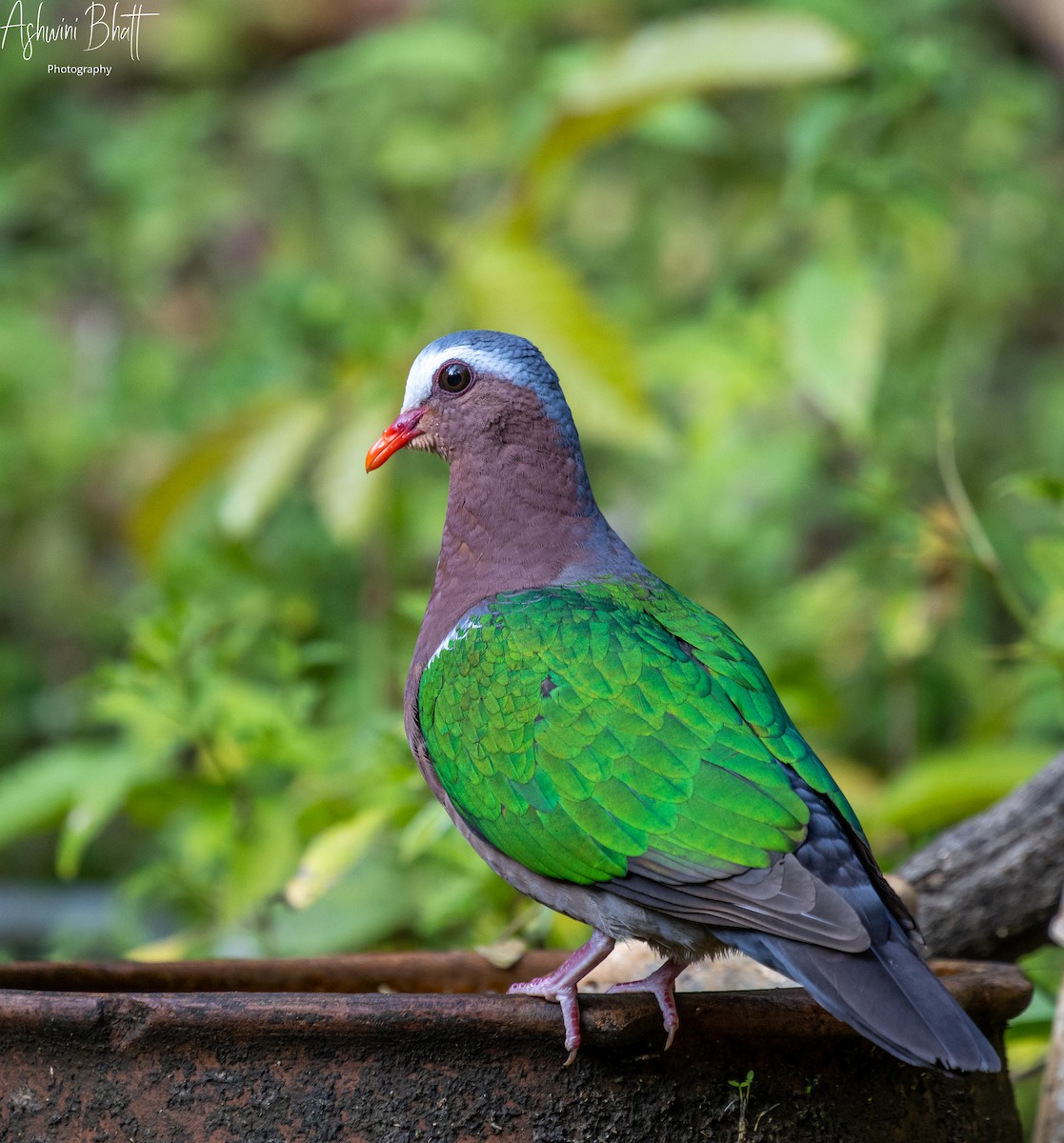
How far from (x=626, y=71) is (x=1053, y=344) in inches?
144

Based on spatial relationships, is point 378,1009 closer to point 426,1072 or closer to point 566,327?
point 426,1072

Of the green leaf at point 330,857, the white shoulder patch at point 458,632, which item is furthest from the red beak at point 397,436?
the green leaf at point 330,857

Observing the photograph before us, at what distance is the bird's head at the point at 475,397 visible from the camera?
99.3 inches

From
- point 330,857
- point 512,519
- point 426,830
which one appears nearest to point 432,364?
point 512,519

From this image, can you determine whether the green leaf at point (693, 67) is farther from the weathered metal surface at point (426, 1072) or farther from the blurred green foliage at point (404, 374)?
the weathered metal surface at point (426, 1072)

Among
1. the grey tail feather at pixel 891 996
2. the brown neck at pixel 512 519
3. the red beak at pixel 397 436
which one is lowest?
the grey tail feather at pixel 891 996

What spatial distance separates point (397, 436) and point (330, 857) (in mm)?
970

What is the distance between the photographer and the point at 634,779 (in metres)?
2.00

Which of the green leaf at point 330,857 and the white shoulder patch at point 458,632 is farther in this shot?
the green leaf at point 330,857

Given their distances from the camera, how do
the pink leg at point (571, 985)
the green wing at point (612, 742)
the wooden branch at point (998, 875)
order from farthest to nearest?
1. the wooden branch at point (998, 875)
2. the green wing at point (612, 742)
3. the pink leg at point (571, 985)

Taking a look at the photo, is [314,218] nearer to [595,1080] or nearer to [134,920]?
[134,920]

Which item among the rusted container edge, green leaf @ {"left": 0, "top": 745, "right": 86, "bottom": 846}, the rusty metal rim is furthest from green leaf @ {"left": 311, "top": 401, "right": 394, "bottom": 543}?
the rusted container edge

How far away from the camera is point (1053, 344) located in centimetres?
696

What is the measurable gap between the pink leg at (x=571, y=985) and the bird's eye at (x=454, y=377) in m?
1.00
